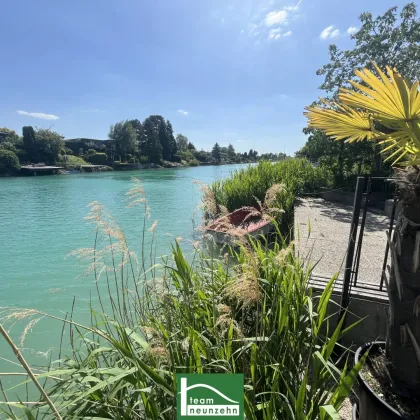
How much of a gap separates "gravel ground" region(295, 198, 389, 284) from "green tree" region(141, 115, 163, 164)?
64.2 meters

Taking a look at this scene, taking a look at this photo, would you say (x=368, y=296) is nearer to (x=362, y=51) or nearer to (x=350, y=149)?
(x=350, y=149)

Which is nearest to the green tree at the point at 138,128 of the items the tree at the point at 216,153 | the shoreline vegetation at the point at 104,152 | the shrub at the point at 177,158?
the shoreline vegetation at the point at 104,152

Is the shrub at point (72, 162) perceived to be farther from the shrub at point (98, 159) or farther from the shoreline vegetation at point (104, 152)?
the shrub at point (98, 159)

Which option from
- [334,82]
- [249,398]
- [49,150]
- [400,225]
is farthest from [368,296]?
[49,150]

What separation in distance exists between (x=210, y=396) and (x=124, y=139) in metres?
70.3

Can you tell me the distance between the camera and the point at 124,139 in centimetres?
6581

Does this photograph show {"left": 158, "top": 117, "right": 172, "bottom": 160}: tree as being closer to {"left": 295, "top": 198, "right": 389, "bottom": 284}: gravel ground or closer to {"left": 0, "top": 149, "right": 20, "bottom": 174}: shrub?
{"left": 0, "top": 149, "right": 20, "bottom": 174}: shrub

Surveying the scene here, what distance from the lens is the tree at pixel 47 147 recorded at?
57.2m

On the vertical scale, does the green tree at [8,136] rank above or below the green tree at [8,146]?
above

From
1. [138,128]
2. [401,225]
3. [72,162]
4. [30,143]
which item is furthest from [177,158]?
[401,225]

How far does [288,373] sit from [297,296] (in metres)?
0.46

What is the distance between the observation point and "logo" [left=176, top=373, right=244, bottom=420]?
3.33 feet

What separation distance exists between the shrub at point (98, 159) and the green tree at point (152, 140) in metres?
9.67

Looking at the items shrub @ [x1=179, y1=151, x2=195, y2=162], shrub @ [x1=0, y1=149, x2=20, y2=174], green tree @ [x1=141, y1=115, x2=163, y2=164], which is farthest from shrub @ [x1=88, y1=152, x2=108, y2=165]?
shrub @ [x1=179, y1=151, x2=195, y2=162]
